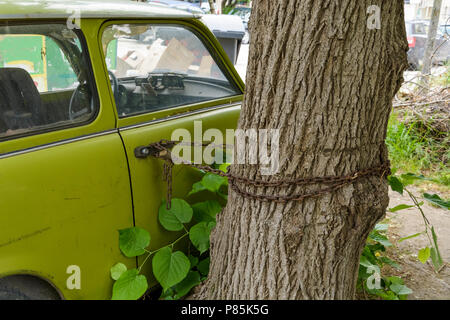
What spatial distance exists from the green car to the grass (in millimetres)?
3264

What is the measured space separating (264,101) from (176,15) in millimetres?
1036

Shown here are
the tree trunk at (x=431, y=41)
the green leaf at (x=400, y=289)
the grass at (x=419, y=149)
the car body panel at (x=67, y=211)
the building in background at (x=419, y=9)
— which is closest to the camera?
the car body panel at (x=67, y=211)

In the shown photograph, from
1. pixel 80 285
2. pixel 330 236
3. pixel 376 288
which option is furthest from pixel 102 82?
pixel 376 288

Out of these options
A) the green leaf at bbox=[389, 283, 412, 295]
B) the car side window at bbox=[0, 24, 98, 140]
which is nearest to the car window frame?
the car side window at bbox=[0, 24, 98, 140]

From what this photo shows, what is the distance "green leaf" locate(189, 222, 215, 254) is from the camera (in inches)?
98.9

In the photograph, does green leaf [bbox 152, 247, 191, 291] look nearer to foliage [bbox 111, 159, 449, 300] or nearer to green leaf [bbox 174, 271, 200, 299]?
foliage [bbox 111, 159, 449, 300]

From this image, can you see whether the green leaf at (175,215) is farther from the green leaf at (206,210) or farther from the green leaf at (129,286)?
the green leaf at (129,286)

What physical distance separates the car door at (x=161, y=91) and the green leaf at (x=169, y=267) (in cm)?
16

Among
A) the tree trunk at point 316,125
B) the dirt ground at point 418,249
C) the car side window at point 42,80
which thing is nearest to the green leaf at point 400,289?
the dirt ground at point 418,249

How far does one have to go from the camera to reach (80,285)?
7.21ft

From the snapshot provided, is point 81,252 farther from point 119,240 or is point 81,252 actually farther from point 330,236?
point 330,236

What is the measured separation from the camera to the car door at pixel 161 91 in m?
Result: 2.41

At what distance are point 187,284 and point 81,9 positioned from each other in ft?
4.94

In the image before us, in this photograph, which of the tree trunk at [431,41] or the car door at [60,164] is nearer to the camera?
the car door at [60,164]
